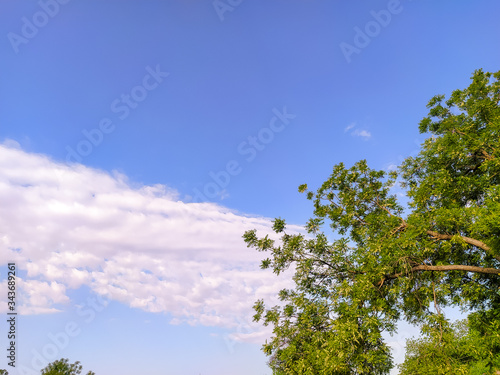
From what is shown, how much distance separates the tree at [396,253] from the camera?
13.0 metres

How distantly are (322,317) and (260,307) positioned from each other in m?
3.55

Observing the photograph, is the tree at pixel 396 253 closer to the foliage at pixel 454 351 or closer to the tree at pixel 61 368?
the foliage at pixel 454 351

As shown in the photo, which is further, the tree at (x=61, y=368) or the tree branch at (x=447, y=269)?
the tree at (x=61, y=368)

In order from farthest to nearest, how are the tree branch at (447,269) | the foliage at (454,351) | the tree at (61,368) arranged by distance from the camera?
the tree at (61,368)
the tree branch at (447,269)
the foliage at (454,351)

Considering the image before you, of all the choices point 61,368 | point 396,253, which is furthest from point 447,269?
point 61,368

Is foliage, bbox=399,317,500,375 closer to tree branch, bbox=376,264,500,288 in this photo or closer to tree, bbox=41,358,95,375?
tree branch, bbox=376,264,500,288

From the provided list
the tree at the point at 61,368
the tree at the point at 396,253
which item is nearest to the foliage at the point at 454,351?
the tree at the point at 396,253

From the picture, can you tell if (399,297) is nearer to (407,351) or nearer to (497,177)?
(497,177)

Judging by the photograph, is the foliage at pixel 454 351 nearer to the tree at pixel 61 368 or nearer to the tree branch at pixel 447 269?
the tree branch at pixel 447 269

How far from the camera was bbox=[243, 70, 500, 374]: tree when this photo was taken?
1305 centimetres

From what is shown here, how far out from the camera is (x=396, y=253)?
1472 cm

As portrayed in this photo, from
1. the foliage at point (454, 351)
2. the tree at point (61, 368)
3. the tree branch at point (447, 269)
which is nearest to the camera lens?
the foliage at point (454, 351)

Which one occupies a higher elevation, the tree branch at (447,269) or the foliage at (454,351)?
the tree branch at (447,269)

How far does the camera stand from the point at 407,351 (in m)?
53.2
